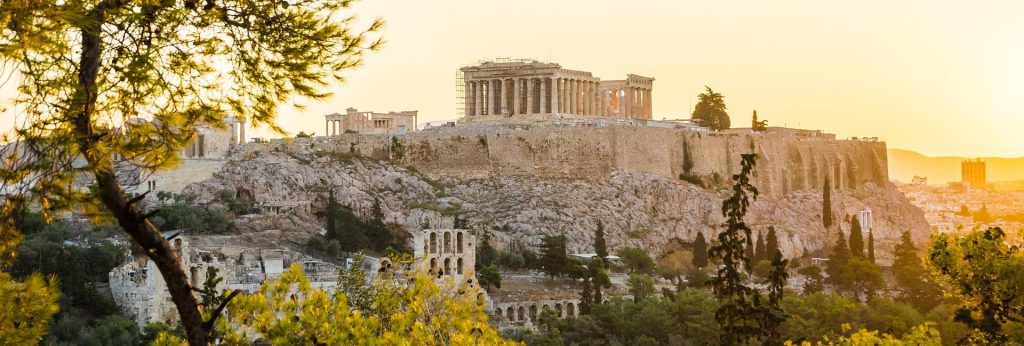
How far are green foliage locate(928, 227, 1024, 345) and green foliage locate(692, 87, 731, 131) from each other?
2248 inches

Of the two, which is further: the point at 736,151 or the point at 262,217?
the point at 736,151

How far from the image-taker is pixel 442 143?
63125mm

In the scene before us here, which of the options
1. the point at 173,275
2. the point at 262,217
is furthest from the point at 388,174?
the point at 173,275

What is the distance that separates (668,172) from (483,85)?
9807 millimetres

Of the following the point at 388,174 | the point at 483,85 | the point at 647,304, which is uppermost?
the point at 483,85

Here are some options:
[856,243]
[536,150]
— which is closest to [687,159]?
[536,150]

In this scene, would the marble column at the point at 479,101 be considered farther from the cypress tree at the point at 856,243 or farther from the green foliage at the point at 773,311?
the green foliage at the point at 773,311

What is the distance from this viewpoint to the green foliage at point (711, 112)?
77688mm

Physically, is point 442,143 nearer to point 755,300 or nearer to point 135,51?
point 755,300

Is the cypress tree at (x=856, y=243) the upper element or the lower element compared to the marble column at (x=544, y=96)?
lower

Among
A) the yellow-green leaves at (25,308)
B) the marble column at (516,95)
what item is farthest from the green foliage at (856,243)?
the yellow-green leaves at (25,308)

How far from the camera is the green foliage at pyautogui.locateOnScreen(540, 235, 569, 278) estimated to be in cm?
5022

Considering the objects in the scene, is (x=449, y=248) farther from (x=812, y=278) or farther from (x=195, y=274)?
(x=812, y=278)

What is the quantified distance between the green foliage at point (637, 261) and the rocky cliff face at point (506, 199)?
2055mm
